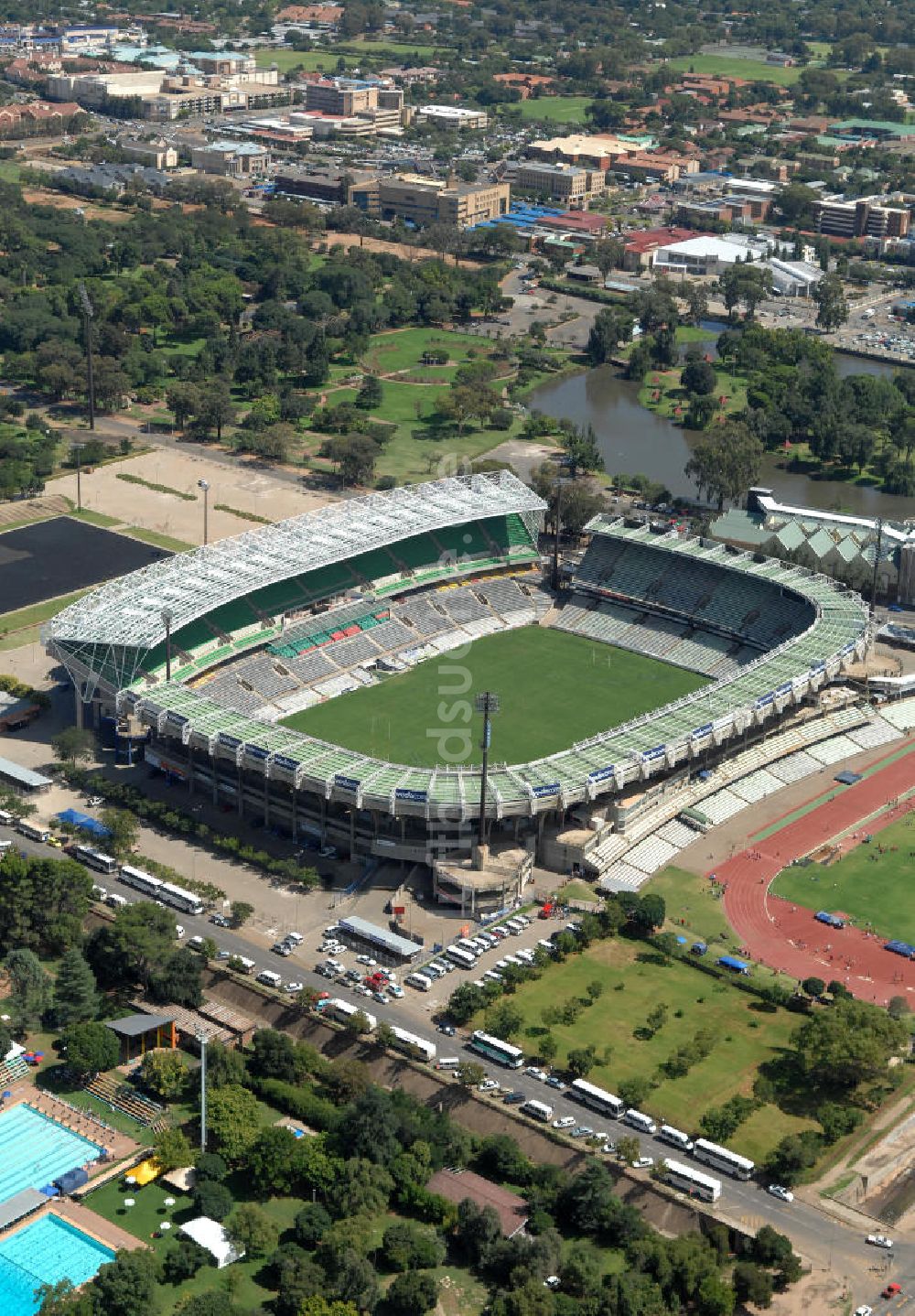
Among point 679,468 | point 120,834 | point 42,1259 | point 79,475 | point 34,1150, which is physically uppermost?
point 679,468

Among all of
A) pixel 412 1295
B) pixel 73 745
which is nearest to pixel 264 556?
pixel 73 745

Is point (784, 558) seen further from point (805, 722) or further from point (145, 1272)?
point (145, 1272)

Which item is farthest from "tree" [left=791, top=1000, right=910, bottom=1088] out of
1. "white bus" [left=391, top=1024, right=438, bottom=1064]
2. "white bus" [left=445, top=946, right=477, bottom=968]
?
"white bus" [left=391, top=1024, right=438, bottom=1064]

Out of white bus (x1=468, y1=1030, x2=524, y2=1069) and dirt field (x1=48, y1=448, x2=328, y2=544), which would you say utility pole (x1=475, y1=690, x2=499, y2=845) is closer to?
white bus (x1=468, y1=1030, x2=524, y2=1069)

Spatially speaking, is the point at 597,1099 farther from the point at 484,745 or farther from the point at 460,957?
the point at 484,745

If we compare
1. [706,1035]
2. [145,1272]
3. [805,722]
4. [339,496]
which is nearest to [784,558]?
[805,722]

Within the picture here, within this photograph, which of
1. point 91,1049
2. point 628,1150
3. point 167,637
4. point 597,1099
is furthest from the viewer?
point 167,637

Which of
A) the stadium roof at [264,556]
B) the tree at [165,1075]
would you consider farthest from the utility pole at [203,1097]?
the stadium roof at [264,556]
